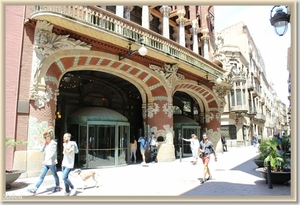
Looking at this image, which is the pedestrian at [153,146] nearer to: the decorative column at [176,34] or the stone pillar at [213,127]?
the stone pillar at [213,127]

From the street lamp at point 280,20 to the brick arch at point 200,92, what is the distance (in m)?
9.03

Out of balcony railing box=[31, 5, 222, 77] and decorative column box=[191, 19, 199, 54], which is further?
decorative column box=[191, 19, 199, 54]

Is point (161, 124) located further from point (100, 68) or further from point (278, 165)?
point (278, 165)

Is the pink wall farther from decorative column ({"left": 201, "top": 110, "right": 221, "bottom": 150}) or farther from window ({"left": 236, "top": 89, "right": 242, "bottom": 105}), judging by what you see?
window ({"left": 236, "top": 89, "right": 242, "bottom": 105})

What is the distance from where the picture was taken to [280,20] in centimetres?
629

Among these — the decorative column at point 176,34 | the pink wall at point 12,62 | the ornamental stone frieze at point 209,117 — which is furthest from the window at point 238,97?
the pink wall at point 12,62

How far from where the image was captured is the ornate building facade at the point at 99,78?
8758 millimetres

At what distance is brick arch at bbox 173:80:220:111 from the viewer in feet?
53.6

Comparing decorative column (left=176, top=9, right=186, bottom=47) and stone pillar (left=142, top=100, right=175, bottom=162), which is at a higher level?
decorative column (left=176, top=9, right=186, bottom=47)

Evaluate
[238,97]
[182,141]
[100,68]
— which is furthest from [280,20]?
[238,97]

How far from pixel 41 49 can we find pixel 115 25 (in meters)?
3.59

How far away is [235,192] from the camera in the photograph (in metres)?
6.55

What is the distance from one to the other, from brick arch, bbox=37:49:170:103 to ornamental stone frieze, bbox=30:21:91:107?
0.16m

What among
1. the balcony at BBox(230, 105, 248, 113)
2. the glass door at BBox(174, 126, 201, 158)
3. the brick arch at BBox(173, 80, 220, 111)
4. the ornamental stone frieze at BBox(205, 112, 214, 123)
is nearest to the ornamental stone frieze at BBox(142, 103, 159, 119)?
the brick arch at BBox(173, 80, 220, 111)
